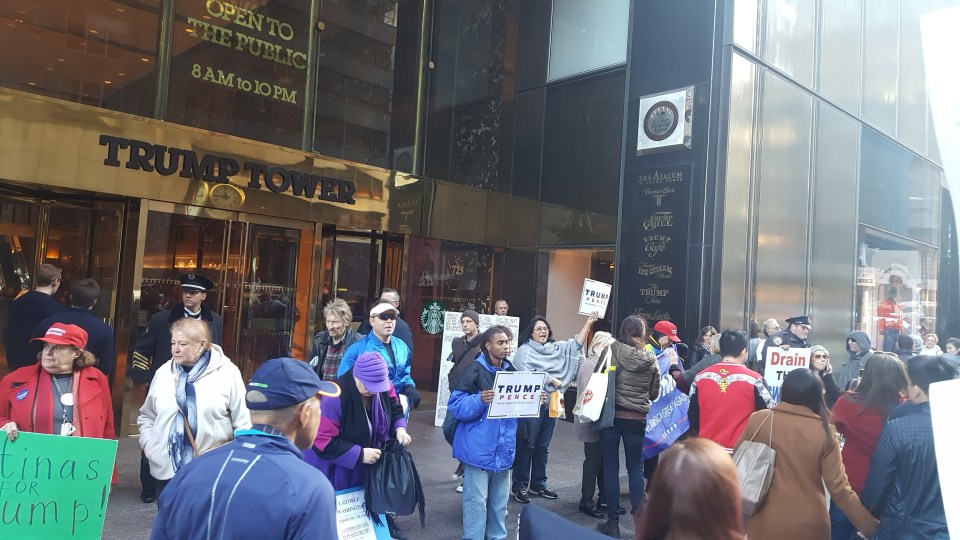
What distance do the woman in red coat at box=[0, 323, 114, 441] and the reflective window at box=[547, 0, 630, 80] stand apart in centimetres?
994

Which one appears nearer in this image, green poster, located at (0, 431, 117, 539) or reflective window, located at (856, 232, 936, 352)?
green poster, located at (0, 431, 117, 539)

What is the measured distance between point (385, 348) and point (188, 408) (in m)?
1.68

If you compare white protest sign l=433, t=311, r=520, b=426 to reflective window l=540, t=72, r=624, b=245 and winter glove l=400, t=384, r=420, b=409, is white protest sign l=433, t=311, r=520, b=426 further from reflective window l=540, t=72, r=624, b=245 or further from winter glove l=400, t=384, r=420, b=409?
winter glove l=400, t=384, r=420, b=409

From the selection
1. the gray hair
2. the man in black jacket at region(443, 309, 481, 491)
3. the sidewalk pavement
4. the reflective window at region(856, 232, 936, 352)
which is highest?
the reflective window at region(856, 232, 936, 352)

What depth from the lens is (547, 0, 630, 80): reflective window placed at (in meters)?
12.0

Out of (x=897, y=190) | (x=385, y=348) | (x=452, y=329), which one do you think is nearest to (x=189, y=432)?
(x=385, y=348)

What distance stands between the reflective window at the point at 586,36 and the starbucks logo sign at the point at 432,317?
475 cm

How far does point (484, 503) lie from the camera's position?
5215mm

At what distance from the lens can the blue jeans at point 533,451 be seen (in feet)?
23.5

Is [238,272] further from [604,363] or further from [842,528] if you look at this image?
[842,528]

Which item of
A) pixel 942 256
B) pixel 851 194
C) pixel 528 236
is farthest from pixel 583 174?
pixel 942 256

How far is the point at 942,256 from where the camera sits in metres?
18.5

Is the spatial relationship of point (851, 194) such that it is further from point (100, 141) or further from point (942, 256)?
point (100, 141)

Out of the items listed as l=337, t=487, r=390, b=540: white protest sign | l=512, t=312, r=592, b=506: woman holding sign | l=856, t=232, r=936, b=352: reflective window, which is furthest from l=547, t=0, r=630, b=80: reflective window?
l=337, t=487, r=390, b=540: white protest sign
